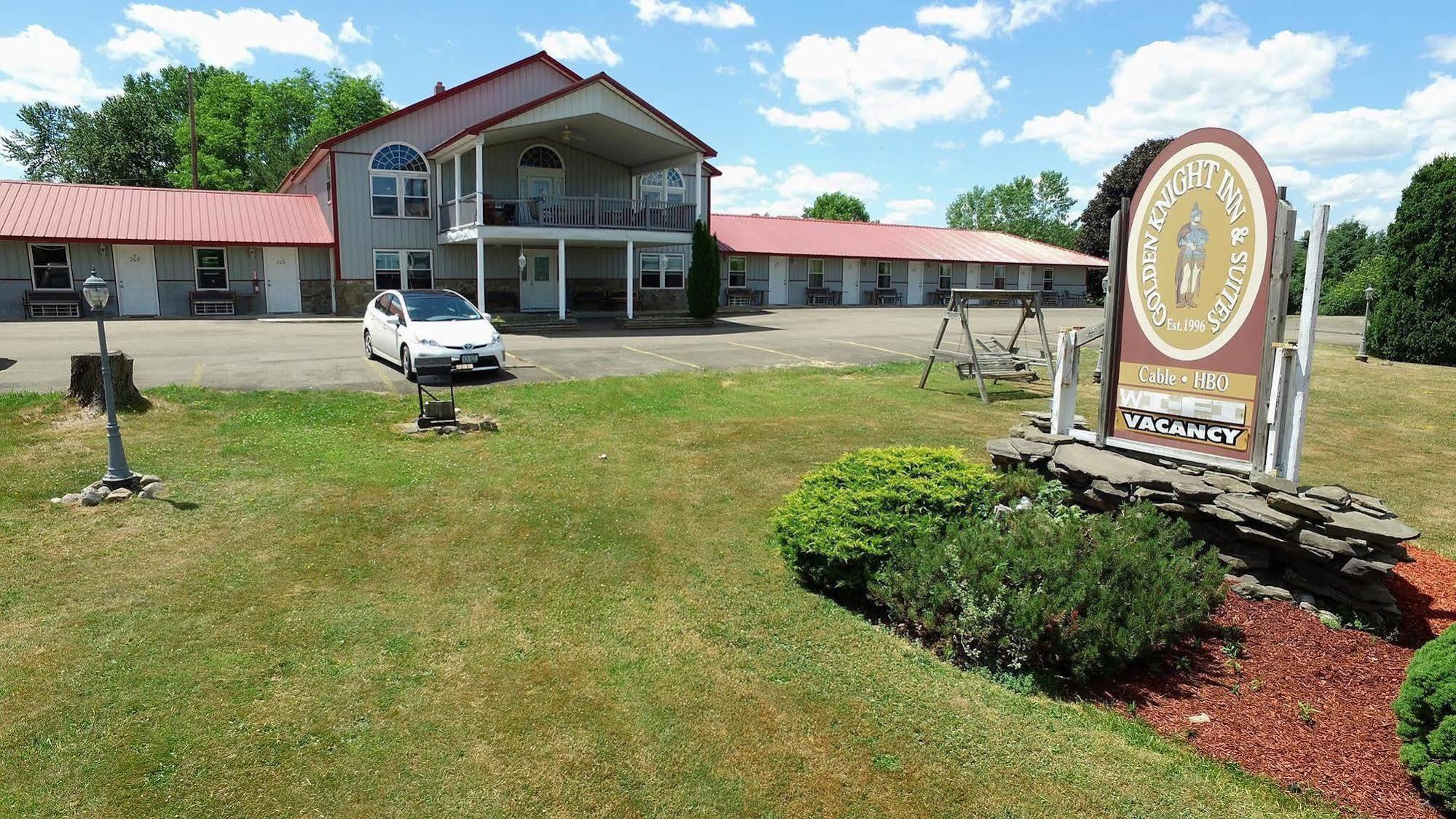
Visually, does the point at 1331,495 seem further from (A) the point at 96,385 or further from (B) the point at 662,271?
(B) the point at 662,271

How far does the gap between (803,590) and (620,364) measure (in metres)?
10.9

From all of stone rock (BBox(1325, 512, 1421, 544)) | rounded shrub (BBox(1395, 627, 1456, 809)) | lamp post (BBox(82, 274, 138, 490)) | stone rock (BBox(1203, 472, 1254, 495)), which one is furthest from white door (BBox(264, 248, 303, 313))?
rounded shrub (BBox(1395, 627, 1456, 809))

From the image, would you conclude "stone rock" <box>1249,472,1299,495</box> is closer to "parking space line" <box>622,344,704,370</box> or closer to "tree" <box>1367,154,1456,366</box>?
"parking space line" <box>622,344,704,370</box>

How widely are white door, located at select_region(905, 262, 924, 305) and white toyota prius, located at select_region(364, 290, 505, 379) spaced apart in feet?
104

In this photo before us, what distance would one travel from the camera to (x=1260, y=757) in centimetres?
362

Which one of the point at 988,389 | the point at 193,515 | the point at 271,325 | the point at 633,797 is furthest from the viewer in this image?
the point at 271,325

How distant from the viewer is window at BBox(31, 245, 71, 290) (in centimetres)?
2555

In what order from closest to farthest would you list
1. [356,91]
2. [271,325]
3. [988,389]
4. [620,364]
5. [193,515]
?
[193,515], [988,389], [620,364], [271,325], [356,91]

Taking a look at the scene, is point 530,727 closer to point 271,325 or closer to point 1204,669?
point 1204,669

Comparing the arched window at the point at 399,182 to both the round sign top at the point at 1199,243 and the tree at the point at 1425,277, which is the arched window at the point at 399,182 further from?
the tree at the point at 1425,277

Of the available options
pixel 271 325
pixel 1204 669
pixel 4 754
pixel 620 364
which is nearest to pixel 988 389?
pixel 620 364

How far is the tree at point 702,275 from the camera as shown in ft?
89.8

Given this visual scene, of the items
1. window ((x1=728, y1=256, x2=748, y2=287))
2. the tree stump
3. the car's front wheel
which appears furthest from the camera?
window ((x1=728, y1=256, x2=748, y2=287))

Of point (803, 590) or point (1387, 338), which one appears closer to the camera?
point (803, 590)
